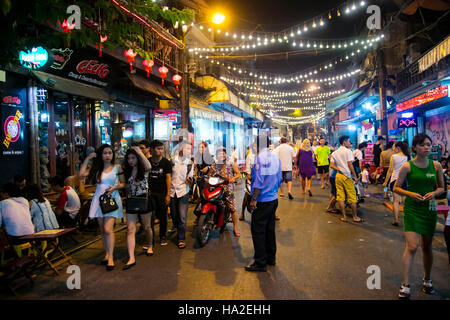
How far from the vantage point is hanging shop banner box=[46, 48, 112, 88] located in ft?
28.0

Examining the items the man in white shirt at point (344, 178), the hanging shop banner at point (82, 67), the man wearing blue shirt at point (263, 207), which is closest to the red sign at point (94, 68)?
the hanging shop banner at point (82, 67)

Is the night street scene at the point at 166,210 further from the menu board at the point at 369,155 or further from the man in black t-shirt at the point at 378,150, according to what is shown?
the menu board at the point at 369,155

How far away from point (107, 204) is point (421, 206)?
449 centimetres

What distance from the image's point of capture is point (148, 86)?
1280cm

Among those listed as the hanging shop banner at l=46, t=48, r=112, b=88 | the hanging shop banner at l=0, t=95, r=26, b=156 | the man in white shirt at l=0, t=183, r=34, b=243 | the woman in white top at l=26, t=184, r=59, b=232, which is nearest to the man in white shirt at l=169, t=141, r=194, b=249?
the woman in white top at l=26, t=184, r=59, b=232

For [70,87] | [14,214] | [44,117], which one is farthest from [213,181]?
[70,87]

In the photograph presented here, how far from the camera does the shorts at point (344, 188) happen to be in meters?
7.10

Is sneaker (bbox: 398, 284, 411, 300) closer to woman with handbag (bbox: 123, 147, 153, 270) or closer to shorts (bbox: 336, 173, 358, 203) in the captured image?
shorts (bbox: 336, 173, 358, 203)

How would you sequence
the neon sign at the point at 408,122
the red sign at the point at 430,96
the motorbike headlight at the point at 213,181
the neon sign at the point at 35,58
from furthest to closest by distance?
the neon sign at the point at 408,122, the red sign at the point at 430,96, the neon sign at the point at 35,58, the motorbike headlight at the point at 213,181

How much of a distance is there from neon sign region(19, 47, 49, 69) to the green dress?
780 centimetres

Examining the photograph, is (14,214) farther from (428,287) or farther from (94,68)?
(94,68)

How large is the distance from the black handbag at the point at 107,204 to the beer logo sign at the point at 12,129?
458 centimetres
